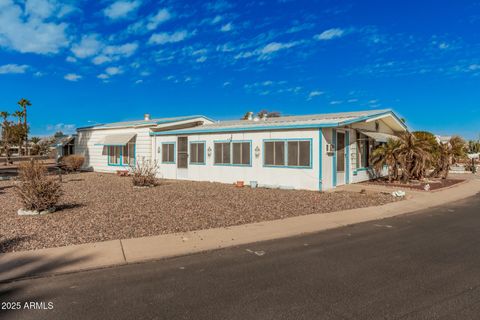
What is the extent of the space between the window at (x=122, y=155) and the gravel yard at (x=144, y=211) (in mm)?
8165

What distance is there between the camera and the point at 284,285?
A: 4.26 metres

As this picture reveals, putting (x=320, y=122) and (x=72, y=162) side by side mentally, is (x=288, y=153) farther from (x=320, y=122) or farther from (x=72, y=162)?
(x=72, y=162)

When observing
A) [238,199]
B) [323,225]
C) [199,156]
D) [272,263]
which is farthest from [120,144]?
[272,263]

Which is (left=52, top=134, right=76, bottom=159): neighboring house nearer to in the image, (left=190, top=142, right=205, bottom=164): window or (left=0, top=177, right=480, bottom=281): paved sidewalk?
(left=190, top=142, right=205, bottom=164): window

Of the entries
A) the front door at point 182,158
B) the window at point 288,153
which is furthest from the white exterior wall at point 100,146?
the window at point 288,153

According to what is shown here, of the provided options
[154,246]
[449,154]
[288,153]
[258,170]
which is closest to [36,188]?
[154,246]

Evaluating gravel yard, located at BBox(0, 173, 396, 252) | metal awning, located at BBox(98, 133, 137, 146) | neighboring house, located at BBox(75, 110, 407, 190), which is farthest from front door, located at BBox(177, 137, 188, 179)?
gravel yard, located at BBox(0, 173, 396, 252)

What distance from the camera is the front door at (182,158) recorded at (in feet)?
61.5

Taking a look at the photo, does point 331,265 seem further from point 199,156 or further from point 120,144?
point 120,144

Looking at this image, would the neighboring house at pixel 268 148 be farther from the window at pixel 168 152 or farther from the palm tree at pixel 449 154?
the palm tree at pixel 449 154

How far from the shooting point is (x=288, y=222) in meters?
8.01

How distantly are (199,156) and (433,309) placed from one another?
604 inches

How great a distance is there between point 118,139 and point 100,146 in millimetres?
3315

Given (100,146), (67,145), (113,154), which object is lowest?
(113,154)
